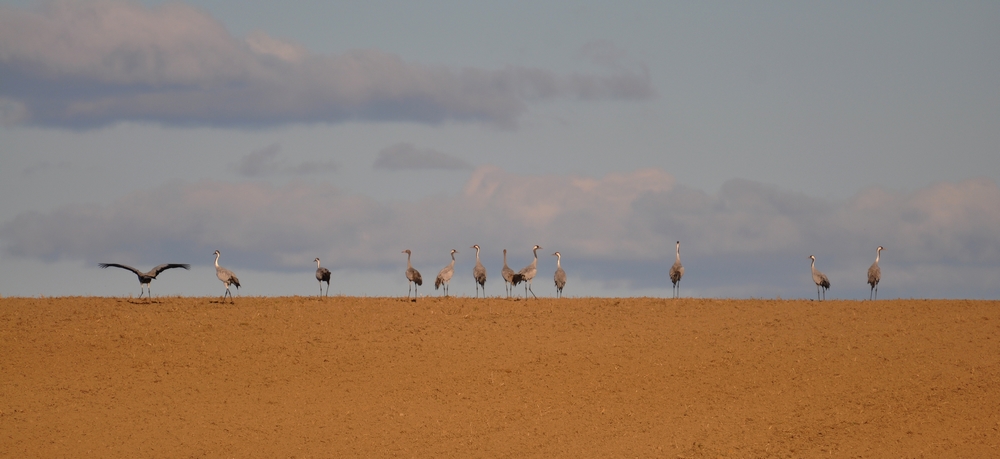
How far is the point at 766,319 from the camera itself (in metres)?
40.2

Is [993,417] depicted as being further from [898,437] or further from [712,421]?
[712,421]

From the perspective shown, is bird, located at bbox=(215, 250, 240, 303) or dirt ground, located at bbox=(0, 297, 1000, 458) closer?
dirt ground, located at bbox=(0, 297, 1000, 458)

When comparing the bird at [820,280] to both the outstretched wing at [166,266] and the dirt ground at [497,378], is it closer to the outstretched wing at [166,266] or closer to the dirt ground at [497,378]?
the dirt ground at [497,378]

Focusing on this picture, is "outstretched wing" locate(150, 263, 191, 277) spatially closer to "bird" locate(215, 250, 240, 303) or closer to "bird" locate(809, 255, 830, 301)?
"bird" locate(215, 250, 240, 303)

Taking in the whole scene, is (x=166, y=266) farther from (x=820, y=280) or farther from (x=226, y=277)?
(x=820, y=280)

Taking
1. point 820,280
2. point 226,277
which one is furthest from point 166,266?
point 820,280

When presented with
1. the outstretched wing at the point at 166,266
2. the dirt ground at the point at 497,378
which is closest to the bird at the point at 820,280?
the dirt ground at the point at 497,378

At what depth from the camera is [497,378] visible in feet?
115

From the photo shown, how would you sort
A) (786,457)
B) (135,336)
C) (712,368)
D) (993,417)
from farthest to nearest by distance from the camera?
(135,336), (712,368), (993,417), (786,457)

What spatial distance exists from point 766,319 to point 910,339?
4969 mm

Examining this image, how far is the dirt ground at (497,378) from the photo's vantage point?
30609 mm

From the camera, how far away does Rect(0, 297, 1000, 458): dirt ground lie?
3061 centimetres

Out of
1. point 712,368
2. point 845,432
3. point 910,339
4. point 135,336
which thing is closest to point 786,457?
point 845,432

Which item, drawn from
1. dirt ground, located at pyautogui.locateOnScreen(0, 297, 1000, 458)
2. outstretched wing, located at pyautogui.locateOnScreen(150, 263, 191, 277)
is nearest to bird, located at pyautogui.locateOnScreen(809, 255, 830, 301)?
dirt ground, located at pyautogui.locateOnScreen(0, 297, 1000, 458)
